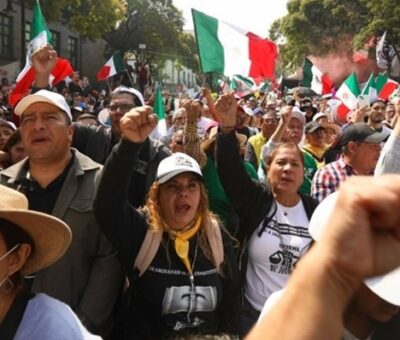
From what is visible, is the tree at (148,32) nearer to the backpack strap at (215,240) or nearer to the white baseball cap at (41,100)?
the white baseball cap at (41,100)

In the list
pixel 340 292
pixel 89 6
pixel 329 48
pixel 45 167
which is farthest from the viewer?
pixel 329 48

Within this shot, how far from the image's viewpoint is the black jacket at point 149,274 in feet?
8.47

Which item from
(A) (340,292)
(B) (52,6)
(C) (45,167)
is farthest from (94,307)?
(B) (52,6)

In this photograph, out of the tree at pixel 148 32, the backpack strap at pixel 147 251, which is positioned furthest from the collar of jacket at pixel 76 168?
the tree at pixel 148 32

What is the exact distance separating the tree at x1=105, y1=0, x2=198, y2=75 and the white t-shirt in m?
45.6

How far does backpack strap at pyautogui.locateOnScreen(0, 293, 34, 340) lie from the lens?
1649 millimetres

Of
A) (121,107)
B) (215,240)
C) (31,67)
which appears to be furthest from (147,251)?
(31,67)

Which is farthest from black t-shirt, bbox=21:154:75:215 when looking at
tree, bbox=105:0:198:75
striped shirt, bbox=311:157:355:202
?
tree, bbox=105:0:198:75

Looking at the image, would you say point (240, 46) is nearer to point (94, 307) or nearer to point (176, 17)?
point (94, 307)

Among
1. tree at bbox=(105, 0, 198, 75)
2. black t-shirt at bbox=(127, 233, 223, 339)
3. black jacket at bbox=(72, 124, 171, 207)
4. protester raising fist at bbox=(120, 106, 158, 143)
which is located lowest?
black t-shirt at bbox=(127, 233, 223, 339)

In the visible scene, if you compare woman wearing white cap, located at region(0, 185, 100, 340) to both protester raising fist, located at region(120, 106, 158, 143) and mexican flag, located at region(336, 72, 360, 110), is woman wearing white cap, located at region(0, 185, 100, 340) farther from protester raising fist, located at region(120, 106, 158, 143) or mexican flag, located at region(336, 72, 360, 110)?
mexican flag, located at region(336, 72, 360, 110)

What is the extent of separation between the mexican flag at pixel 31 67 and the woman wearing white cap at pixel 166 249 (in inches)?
120

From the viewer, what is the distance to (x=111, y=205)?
2.58 metres

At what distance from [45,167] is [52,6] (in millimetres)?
22952
